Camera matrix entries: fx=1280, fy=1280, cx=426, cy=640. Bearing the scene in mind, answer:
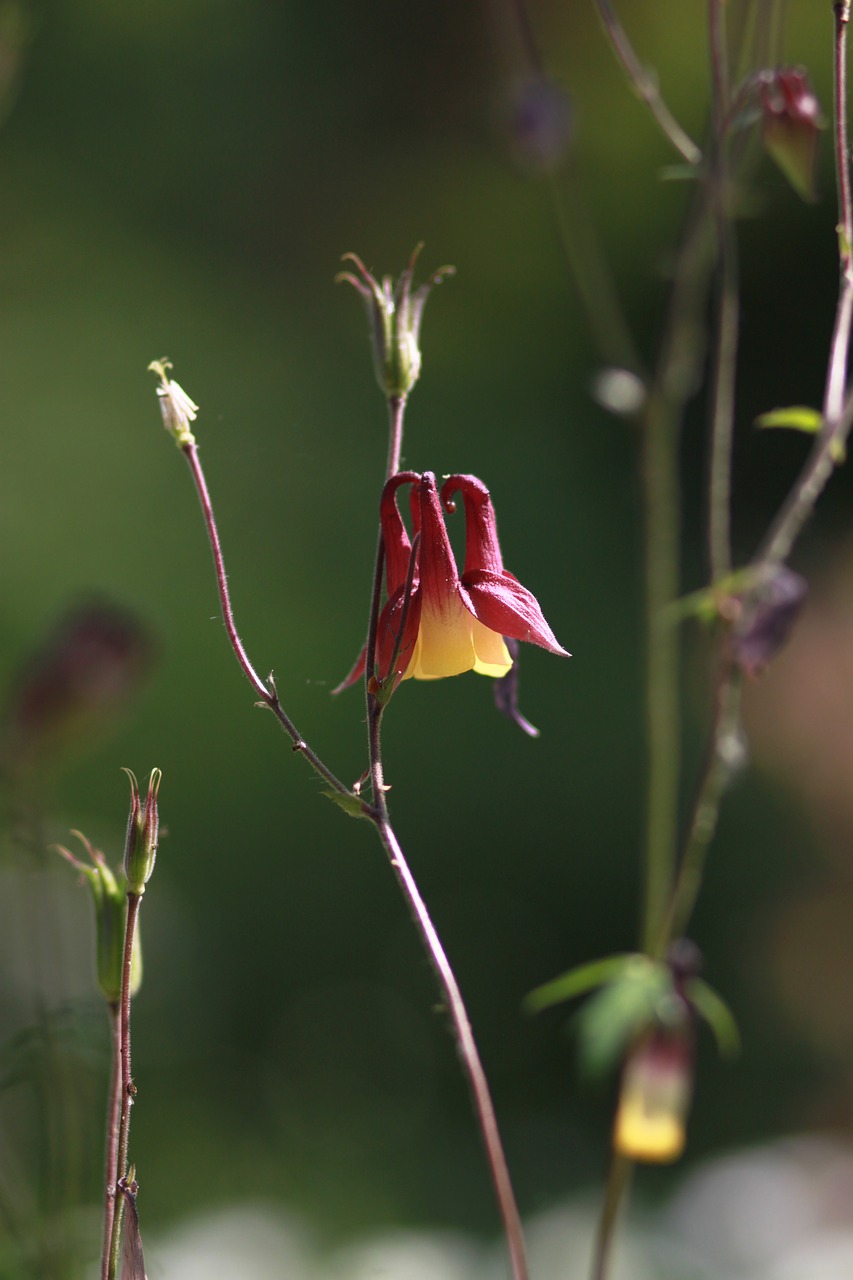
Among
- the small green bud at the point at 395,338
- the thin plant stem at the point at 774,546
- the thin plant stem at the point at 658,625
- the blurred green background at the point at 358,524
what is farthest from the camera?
the blurred green background at the point at 358,524

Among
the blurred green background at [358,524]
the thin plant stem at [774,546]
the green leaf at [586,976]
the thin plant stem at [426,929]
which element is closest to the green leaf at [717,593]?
the thin plant stem at [774,546]

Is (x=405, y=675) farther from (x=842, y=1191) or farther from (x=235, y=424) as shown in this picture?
(x=235, y=424)

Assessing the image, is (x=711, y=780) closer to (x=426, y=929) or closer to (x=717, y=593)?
(x=717, y=593)

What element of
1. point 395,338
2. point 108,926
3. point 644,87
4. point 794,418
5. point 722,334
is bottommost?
point 108,926

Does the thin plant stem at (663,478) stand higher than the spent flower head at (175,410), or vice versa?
the thin plant stem at (663,478)

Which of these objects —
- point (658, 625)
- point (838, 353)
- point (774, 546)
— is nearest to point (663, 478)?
point (658, 625)

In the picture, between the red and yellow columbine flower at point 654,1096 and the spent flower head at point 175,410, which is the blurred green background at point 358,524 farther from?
the spent flower head at point 175,410

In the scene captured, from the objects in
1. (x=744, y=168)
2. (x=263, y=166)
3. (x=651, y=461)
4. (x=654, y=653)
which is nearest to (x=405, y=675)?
(x=654, y=653)
